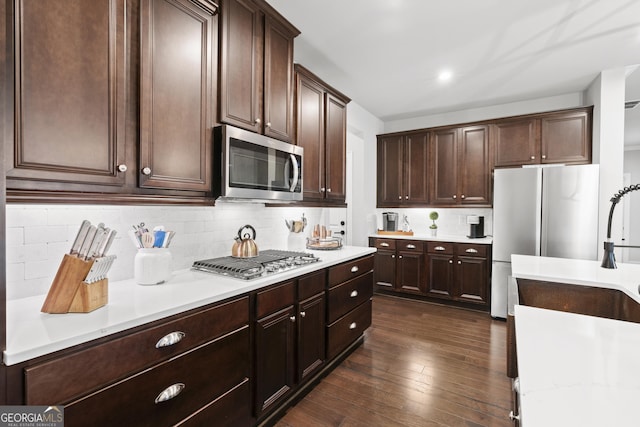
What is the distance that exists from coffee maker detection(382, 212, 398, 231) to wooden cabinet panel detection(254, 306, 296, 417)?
3210mm

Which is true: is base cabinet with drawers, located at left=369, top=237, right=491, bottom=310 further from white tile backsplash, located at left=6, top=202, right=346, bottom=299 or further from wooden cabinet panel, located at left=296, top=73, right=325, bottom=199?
white tile backsplash, located at left=6, top=202, right=346, bottom=299

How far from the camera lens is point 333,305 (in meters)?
2.36

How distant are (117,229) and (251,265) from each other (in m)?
0.74

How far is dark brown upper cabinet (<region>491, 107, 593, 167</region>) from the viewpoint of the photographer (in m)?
3.59

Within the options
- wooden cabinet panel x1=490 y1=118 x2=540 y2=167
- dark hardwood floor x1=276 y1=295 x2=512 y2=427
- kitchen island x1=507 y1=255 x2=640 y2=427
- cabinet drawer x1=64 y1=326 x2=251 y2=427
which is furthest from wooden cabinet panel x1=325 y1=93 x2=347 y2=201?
wooden cabinet panel x1=490 y1=118 x2=540 y2=167

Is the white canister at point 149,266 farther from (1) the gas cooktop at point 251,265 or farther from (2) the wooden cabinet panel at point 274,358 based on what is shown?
(2) the wooden cabinet panel at point 274,358

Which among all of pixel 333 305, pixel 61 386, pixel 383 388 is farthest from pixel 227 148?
pixel 383 388

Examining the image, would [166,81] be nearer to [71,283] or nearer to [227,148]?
[227,148]

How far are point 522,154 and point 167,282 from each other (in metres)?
4.24

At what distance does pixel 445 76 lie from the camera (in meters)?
3.43

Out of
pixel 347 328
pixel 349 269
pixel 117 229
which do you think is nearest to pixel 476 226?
pixel 349 269

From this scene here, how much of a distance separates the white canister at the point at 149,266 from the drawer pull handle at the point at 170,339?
1.37ft

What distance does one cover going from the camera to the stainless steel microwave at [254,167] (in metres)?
1.77

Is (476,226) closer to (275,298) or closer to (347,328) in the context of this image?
(347,328)
